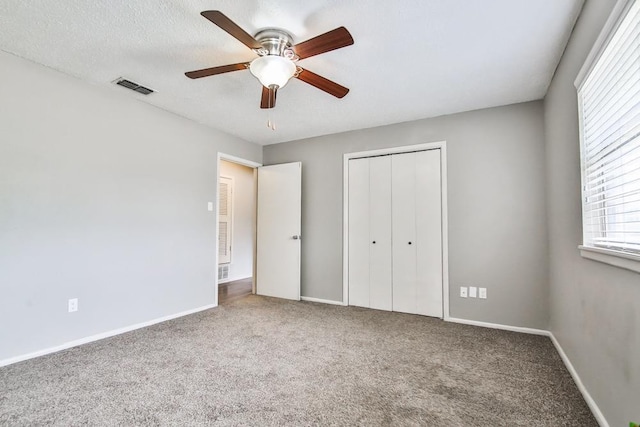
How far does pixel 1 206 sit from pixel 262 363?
2.28 m

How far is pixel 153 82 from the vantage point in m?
2.80

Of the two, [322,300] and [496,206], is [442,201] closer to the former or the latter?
[496,206]

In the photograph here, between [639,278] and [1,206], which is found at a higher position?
[1,206]

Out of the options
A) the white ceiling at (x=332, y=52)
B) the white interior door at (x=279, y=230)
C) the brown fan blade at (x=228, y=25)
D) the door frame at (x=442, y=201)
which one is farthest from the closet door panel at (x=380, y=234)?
the brown fan blade at (x=228, y=25)

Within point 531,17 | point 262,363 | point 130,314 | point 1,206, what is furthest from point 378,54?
point 130,314

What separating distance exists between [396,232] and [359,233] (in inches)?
19.4

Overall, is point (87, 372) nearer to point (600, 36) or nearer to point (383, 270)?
point (383, 270)

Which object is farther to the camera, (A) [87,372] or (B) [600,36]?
(A) [87,372]

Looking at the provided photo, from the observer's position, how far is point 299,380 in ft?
6.85

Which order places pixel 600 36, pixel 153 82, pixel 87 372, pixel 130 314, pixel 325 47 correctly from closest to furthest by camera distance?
1. pixel 600 36
2. pixel 325 47
3. pixel 87 372
4. pixel 153 82
5. pixel 130 314

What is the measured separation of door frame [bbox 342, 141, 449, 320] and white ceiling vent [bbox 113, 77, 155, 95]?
7.77 ft

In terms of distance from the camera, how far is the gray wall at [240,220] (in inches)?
233

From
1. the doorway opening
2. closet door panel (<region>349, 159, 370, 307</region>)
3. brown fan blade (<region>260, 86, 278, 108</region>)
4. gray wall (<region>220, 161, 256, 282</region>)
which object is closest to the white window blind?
brown fan blade (<region>260, 86, 278, 108</region>)

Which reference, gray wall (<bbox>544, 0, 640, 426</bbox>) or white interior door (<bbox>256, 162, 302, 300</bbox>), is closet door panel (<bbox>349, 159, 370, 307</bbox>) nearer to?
white interior door (<bbox>256, 162, 302, 300</bbox>)
